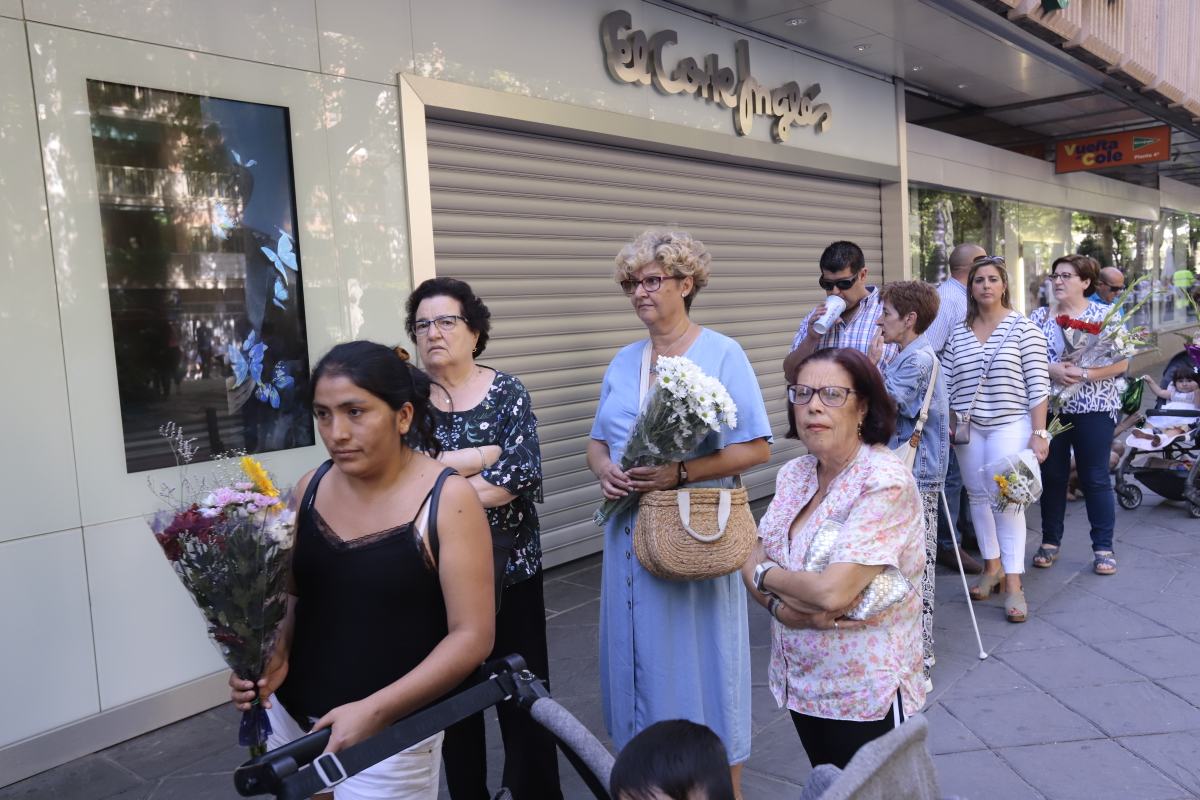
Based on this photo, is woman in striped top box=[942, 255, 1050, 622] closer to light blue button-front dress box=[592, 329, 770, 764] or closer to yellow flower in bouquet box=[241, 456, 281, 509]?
light blue button-front dress box=[592, 329, 770, 764]

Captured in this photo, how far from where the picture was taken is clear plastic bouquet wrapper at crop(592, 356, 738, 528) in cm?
266

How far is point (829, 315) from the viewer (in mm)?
4844

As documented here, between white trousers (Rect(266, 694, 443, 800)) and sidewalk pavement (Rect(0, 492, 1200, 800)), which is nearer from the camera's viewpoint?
white trousers (Rect(266, 694, 443, 800))

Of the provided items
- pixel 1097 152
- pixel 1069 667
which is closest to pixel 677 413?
pixel 1069 667

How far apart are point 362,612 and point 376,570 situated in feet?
0.36

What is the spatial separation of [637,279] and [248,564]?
1.73 meters

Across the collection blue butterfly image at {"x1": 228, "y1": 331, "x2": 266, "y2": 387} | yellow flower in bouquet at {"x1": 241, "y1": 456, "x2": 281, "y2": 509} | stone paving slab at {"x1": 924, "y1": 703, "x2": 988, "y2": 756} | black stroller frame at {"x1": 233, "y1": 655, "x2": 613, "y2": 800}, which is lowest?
stone paving slab at {"x1": 924, "y1": 703, "x2": 988, "y2": 756}

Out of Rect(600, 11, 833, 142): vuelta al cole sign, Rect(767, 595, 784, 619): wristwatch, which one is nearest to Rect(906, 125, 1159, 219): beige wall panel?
Rect(600, 11, 833, 142): vuelta al cole sign

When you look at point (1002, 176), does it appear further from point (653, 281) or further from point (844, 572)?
point (844, 572)

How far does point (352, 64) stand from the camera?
521 centimetres

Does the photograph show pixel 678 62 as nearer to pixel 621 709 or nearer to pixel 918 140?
pixel 918 140

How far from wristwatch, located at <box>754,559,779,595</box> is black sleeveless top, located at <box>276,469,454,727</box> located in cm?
91

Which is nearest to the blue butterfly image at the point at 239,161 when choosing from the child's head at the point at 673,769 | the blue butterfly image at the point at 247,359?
the blue butterfly image at the point at 247,359

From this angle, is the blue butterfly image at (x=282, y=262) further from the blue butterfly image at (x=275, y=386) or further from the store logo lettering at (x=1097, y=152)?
the store logo lettering at (x=1097, y=152)
